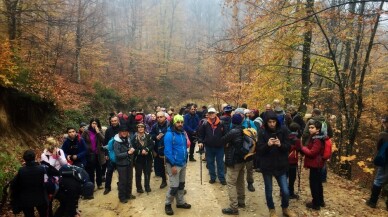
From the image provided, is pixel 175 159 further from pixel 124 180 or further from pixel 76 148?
pixel 76 148

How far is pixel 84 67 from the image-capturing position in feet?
94.8

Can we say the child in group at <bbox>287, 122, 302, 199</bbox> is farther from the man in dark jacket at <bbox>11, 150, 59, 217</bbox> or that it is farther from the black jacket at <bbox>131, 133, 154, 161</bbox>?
the man in dark jacket at <bbox>11, 150, 59, 217</bbox>

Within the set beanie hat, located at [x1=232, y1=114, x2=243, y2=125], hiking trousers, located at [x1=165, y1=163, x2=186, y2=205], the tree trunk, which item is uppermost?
the tree trunk

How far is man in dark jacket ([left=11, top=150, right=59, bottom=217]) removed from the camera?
5.55m

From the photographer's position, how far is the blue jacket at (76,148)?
7.82 meters

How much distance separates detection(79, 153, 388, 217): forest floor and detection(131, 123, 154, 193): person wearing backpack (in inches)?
17.9

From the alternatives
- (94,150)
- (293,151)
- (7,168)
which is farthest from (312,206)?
(7,168)

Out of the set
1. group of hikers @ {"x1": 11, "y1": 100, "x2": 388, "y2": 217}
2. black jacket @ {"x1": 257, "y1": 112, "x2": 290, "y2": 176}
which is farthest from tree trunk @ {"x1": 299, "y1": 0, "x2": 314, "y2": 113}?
black jacket @ {"x1": 257, "y1": 112, "x2": 290, "y2": 176}

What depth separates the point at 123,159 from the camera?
7.47m

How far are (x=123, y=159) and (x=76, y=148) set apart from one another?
1437mm

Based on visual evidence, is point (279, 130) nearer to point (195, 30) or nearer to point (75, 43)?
point (75, 43)

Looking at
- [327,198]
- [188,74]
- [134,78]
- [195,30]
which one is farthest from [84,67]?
[195,30]

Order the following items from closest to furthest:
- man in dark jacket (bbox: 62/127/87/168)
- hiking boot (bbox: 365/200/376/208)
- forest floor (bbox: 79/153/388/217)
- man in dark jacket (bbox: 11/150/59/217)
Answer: man in dark jacket (bbox: 11/150/59/217) → forest floor (bbox: 79/153/388/217) → hiking boot (bbox: 365/200/376/208) → man in dark jacket (bbox: 62/127/87/168)

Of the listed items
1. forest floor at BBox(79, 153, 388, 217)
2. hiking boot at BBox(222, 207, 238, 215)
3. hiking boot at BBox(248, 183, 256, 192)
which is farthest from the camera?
hiking boot at BBox(248, 183, 256, 192)
